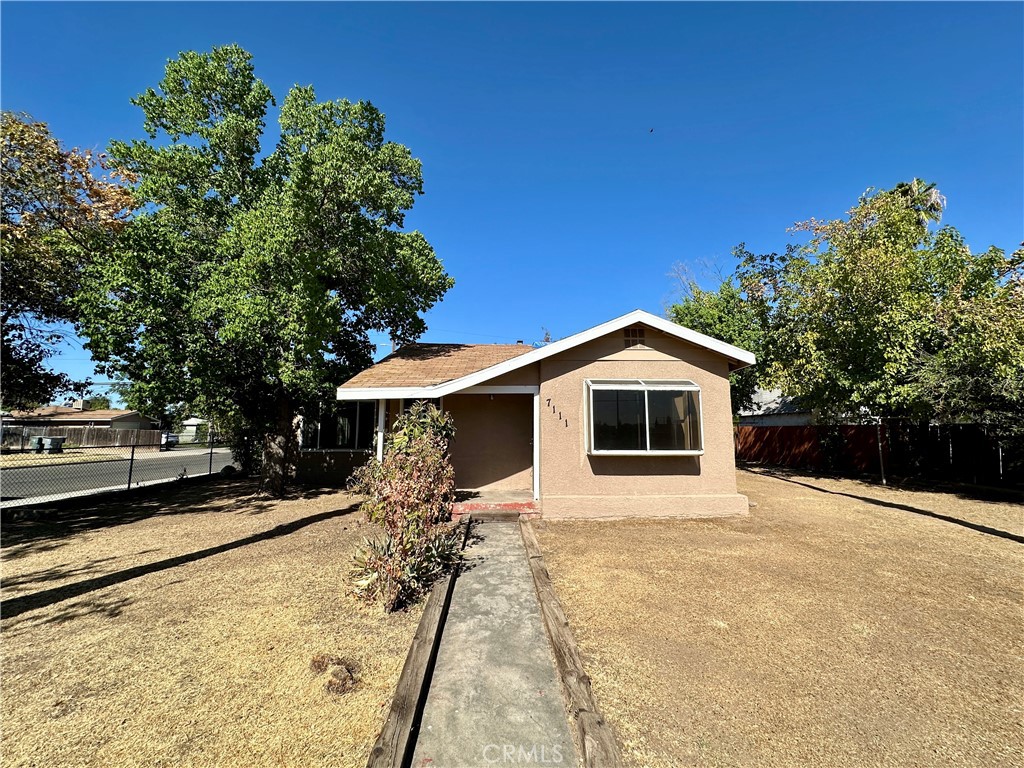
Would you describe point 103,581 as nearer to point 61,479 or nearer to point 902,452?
point 61,479

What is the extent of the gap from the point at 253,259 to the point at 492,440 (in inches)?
253

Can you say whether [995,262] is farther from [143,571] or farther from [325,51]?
[143,571]

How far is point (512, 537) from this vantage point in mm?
7145

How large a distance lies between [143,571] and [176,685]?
325cm

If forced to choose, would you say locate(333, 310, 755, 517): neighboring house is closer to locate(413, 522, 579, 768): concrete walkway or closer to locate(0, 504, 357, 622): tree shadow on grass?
locate(0, 504, 357, 622): tree shadow on grass

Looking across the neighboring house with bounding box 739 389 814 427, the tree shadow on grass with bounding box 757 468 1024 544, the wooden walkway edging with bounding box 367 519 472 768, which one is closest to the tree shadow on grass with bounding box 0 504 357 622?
the wooden walkway edging with bounding box 367 519 472 768

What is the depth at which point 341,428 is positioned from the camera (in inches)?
484

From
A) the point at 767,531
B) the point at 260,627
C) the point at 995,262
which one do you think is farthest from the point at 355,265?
the point at 995,262

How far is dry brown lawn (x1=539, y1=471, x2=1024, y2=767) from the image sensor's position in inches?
104

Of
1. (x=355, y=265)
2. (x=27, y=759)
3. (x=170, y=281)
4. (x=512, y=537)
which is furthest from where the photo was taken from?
(x=355, y=265)

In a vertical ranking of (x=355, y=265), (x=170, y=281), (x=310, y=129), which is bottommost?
(x=170, y=281)

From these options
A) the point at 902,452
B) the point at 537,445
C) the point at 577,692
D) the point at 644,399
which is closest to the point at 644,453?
the point at 644,399

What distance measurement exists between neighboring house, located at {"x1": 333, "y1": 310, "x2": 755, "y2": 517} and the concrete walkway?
12.0 ft

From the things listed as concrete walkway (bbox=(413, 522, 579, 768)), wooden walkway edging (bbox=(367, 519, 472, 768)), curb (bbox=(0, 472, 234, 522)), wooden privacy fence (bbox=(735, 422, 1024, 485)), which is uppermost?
wooden privacy fence (bbox=(735, 422, 1024, 485))
